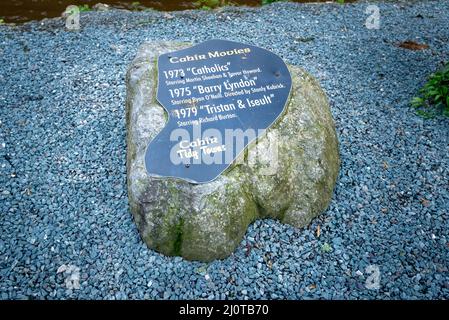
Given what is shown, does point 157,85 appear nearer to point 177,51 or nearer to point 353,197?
point 177,51

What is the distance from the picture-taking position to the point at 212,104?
334 centimetres

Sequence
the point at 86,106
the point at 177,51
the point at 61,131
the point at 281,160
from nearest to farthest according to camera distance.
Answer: the point at 281,160 < the point at 177,51 < the point at 61,131 < the point at 86,106

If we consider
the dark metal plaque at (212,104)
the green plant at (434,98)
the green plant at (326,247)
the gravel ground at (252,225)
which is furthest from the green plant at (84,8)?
the green plant at (326,247)

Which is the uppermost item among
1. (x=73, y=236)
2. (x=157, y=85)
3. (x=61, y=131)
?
(x=157, y=85)

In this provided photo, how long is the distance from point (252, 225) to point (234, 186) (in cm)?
51

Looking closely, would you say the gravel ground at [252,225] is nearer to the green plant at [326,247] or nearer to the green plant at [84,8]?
the green plant at [326,247]

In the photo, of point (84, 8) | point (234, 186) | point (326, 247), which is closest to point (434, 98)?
point (326, 247)

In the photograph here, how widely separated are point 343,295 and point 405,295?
1.59ft

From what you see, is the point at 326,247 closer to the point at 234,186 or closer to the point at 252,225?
the point at 252,225

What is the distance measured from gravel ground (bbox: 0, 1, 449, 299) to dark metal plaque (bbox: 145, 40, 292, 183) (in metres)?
0.75

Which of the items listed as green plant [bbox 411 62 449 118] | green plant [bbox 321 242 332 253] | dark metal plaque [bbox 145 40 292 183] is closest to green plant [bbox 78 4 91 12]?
dark metal plaque [bbox 145 40 292 183]

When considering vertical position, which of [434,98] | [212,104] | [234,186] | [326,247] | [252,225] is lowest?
[326,247]
